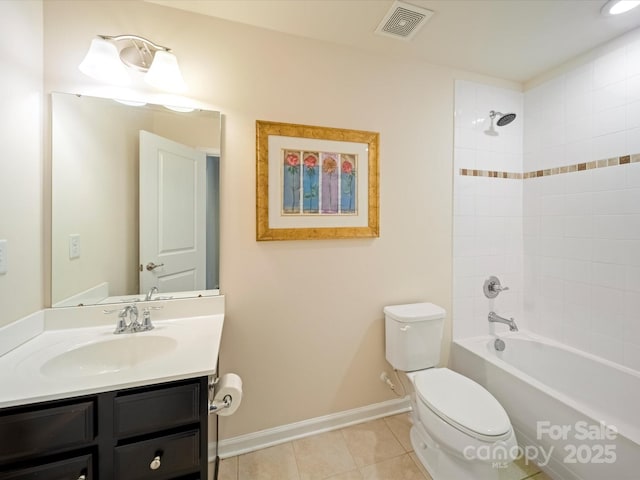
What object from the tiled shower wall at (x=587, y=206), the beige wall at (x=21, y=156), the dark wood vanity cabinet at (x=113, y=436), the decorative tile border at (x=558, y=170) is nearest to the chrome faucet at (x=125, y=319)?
the beige wall at (x=21, y=156)

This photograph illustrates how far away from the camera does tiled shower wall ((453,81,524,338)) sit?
1.98 meters

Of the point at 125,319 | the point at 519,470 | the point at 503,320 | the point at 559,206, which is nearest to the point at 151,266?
the point at 125,319

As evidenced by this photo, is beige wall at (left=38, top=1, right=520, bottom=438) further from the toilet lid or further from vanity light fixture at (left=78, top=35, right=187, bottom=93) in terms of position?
the toilet lid

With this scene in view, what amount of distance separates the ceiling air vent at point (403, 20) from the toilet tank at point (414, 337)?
1.67 meters

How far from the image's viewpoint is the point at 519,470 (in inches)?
57.7

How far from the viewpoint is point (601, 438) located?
1.20 m

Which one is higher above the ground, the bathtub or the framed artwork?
the framed artwork

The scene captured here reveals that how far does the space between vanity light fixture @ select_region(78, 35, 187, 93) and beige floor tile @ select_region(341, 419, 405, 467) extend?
2.24 m

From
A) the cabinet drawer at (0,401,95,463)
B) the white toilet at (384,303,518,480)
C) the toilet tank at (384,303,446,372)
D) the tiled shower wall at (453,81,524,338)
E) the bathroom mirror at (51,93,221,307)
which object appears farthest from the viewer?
the tiled shower wall at (453,81,524,338)

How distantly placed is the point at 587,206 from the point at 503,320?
37.1 inches

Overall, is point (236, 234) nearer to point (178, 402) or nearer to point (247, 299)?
point (247, 299)

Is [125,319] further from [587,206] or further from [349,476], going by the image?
[587,206]

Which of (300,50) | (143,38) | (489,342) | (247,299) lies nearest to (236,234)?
(247,299)

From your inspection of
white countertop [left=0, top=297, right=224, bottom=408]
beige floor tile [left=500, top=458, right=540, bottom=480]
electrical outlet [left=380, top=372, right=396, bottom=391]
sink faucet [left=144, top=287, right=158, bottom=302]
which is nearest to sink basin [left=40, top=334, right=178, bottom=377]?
white countertop [left=0, top=297, right=224, bottom=408]
